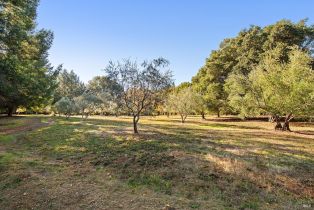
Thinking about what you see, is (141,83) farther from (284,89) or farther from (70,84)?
(70,84)

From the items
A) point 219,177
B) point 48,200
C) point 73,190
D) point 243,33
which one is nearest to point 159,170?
point 219,177

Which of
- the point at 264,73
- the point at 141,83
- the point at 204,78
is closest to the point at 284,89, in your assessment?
the point at 264,73

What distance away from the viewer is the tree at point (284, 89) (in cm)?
2758

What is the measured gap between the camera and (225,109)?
5700 centimetres

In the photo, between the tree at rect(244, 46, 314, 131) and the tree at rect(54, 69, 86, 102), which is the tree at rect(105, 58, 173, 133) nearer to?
the tree at rect(244, 46, 314, 131)

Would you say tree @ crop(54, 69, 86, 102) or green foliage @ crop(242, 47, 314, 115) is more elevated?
tree @ crop(54, 69, 86, 102)

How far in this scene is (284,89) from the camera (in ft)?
95.9

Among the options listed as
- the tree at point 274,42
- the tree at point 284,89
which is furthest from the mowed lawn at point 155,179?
the tree at point 274,42

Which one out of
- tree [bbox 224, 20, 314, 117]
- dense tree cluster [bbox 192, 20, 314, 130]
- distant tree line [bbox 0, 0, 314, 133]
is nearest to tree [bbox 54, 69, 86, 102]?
distant tree line [bbox 0, 0, 314, 133]

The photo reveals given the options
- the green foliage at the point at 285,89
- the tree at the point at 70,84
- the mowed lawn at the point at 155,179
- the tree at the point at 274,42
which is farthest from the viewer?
the tree at the point at 70,84

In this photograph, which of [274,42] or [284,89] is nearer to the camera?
[284,89]

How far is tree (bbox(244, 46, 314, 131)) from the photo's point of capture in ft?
90.5

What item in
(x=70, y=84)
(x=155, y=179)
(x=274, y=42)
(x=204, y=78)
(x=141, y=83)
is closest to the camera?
(x=155, y=179)

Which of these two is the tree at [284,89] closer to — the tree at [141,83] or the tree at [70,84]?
the tree at [141,83]
